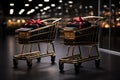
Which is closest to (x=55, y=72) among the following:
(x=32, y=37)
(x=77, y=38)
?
(x=77, y=38)

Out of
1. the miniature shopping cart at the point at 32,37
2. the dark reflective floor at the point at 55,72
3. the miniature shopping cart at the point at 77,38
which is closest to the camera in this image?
the dark reflective floor at the point at 55,72

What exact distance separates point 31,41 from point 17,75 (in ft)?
3.81

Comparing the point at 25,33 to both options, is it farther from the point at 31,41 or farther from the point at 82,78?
the point at 82,78

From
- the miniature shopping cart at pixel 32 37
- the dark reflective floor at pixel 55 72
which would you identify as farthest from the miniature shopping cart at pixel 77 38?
the miniature shopping cart at pixel 32 37

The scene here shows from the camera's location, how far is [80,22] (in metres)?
6.22

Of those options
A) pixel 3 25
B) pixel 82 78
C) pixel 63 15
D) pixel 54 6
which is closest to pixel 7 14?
pixel 3 25

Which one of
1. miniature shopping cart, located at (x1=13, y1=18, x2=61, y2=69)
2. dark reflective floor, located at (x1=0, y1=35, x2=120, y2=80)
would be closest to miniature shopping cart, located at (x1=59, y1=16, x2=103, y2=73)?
dark reflective floor, located at (x1=0, y1=35, x2=120, y2=80)

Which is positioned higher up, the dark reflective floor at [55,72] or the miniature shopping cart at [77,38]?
the miniature shopping cart at [77,38]

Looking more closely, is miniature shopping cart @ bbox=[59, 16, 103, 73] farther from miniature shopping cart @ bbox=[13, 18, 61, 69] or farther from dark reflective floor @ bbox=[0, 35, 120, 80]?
miniature shopping cart @ bbox=[13, 18, 61, 69]

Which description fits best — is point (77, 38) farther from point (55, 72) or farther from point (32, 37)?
point (32, 37)

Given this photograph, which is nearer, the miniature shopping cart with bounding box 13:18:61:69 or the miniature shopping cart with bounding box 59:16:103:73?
the miniature shopping cart with bounding box 59:16:103:73

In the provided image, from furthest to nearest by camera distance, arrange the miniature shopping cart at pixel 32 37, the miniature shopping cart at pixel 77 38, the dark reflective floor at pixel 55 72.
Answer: the miniature shopping cart at pixel 32 37 → the miniature shopping cart at pixel 77 38 → the dark reflective floor at pixel 55 72

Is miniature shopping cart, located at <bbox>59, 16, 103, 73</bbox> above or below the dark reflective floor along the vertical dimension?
above

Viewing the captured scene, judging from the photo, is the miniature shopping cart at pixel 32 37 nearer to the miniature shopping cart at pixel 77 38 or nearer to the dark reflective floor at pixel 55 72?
the dark reflective floor at pixel 55 72
